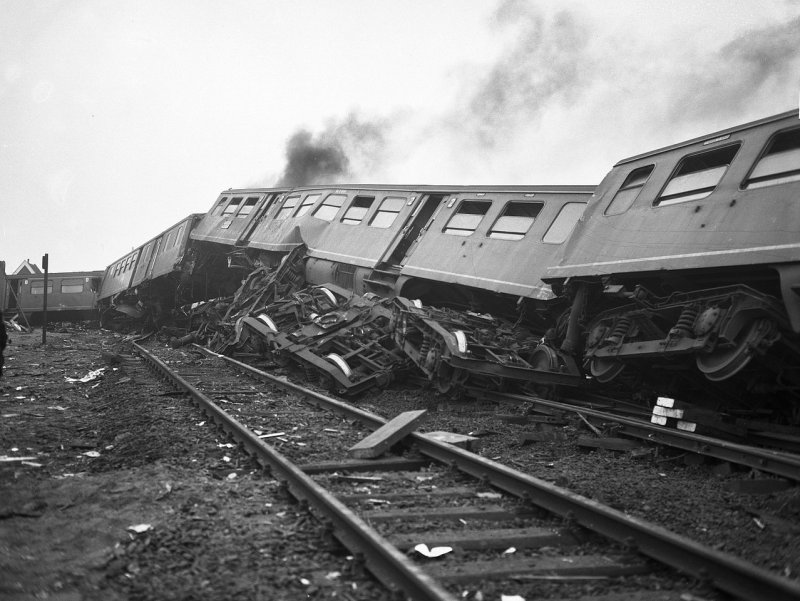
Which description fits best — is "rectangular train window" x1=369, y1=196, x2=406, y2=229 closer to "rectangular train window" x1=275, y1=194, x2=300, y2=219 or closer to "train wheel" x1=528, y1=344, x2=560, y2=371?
"rectangular train window" x1=275, y1=194, x2=300, y2=219

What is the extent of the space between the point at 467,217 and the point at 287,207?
25.6 feet

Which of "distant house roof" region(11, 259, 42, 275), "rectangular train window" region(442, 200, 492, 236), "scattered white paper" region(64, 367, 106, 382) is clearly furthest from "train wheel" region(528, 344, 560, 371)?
"distant house roof" region(11, 259, 42, 275)

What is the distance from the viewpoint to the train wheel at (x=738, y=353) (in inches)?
246

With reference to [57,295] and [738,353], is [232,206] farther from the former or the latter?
[738,353]

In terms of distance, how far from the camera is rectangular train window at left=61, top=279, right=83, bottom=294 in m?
33.5

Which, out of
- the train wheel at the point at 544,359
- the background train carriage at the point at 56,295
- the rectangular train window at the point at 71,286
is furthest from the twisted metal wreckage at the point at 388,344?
the rectangular train window at the point at 71,286

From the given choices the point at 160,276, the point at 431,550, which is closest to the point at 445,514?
the point at 431,550

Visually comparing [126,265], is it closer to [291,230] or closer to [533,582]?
[291,230]

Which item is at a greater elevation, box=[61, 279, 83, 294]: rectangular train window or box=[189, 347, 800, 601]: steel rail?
box=[189, 347, 800, 601]: steel rail

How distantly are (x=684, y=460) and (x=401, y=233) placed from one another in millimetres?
8272

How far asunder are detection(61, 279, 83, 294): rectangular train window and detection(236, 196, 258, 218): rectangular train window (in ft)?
53.3

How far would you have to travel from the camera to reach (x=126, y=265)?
2792 centimetres

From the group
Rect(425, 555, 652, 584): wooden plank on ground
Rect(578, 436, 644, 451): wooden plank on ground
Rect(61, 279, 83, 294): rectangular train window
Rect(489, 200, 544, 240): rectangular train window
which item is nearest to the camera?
Rect(425, 555, 652, 584): wooden plank on ground

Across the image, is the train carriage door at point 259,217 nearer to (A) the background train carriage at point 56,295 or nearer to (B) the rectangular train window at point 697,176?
(B) the rectangular train window at point 697,176
